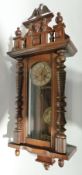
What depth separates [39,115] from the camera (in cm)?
86

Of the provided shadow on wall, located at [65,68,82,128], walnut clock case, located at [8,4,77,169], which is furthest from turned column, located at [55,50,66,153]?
shadow on wall, located at [65,68,82,128]

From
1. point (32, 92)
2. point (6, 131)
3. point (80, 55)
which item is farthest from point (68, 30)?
point (6, 131)

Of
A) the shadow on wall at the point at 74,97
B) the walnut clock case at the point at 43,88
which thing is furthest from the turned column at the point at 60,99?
the shadow on wall at the point at 74,97

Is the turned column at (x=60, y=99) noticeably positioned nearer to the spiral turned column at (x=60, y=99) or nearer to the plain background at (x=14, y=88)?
the spiral turned column at (x=60, y=99)

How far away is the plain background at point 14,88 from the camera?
903mm

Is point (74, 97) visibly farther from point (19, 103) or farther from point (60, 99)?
point (19, 103)

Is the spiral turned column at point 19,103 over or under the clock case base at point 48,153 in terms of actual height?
over

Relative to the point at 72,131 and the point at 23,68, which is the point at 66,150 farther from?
the point at 23,68

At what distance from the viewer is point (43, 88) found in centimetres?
85

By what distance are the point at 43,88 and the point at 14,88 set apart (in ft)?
0.75

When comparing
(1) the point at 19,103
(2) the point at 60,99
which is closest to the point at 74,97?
(2) the point at 60,99

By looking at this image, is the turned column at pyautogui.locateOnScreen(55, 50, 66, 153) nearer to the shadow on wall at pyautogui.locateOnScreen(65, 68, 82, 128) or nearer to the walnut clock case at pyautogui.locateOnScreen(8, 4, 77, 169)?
the walnut clock case at pyautogui.locateOnScreen(8, 4, 77, 169)

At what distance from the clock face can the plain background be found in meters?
0.13

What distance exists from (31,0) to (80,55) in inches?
16.3
